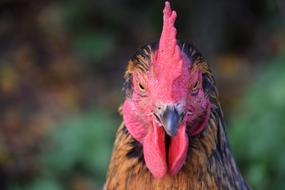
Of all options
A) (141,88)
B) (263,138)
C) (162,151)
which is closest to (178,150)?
(162,151)

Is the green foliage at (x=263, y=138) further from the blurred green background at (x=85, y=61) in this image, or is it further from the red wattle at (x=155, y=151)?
the red wattle at (x=155, y=151)

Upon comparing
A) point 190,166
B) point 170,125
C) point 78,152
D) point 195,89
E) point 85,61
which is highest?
point 85,61

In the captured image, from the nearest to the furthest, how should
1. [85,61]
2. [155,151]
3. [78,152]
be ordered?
[155,151], [78,152], [85,61]

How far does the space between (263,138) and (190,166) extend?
7.97ft

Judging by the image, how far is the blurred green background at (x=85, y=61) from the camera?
21.6 feet

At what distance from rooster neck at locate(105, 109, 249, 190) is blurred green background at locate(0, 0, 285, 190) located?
8.82 feet

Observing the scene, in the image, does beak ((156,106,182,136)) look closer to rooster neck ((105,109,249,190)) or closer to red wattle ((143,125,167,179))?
red wattle ((143,125,167,179))

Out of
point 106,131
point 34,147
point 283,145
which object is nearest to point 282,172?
point 283,145

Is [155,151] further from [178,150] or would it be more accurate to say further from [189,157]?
[189,157]

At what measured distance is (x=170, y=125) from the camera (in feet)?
10.5

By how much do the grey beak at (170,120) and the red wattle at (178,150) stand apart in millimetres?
82

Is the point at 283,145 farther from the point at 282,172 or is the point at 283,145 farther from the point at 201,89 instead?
the point at 201,89

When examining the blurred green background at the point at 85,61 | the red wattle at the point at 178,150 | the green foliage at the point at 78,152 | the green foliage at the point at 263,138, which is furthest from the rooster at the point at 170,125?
the blurred green background at the point at 85,61

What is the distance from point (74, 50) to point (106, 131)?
165cm
